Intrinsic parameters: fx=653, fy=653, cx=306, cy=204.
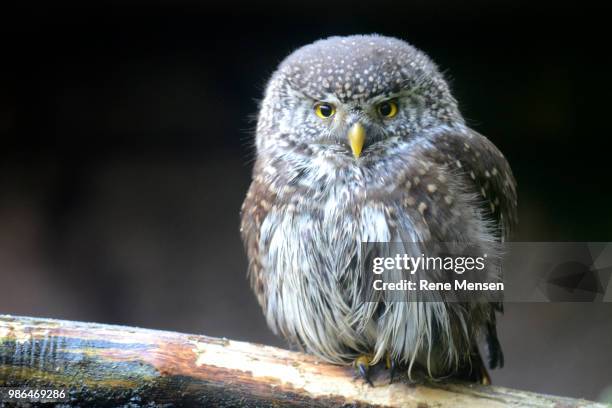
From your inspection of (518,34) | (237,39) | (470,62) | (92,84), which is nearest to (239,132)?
(237,39)

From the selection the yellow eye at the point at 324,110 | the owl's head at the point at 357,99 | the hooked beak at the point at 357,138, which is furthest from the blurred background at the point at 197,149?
Result: the hooked beak at the point at 357,138

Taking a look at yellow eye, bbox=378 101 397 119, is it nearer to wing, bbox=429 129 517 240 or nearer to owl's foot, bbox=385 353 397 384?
wing, bbox=429 129 517 240

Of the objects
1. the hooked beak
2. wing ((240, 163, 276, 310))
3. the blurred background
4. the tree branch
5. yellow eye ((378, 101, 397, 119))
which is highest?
the blurred background

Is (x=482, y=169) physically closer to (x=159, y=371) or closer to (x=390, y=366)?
(x=390, y=366)

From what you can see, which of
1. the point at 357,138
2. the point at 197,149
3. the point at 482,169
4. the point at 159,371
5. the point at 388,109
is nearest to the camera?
the point at 159,371

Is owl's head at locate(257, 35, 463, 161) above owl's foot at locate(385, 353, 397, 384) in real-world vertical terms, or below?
above

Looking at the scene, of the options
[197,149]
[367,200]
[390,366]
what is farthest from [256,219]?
[197,149]

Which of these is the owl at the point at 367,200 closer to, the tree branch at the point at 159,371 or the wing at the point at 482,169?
the wing at the point at 482,169

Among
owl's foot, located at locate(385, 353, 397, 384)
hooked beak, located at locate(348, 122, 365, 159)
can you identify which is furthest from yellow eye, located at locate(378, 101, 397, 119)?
owl's foot, located at locate(385, 353, 397, 384)
